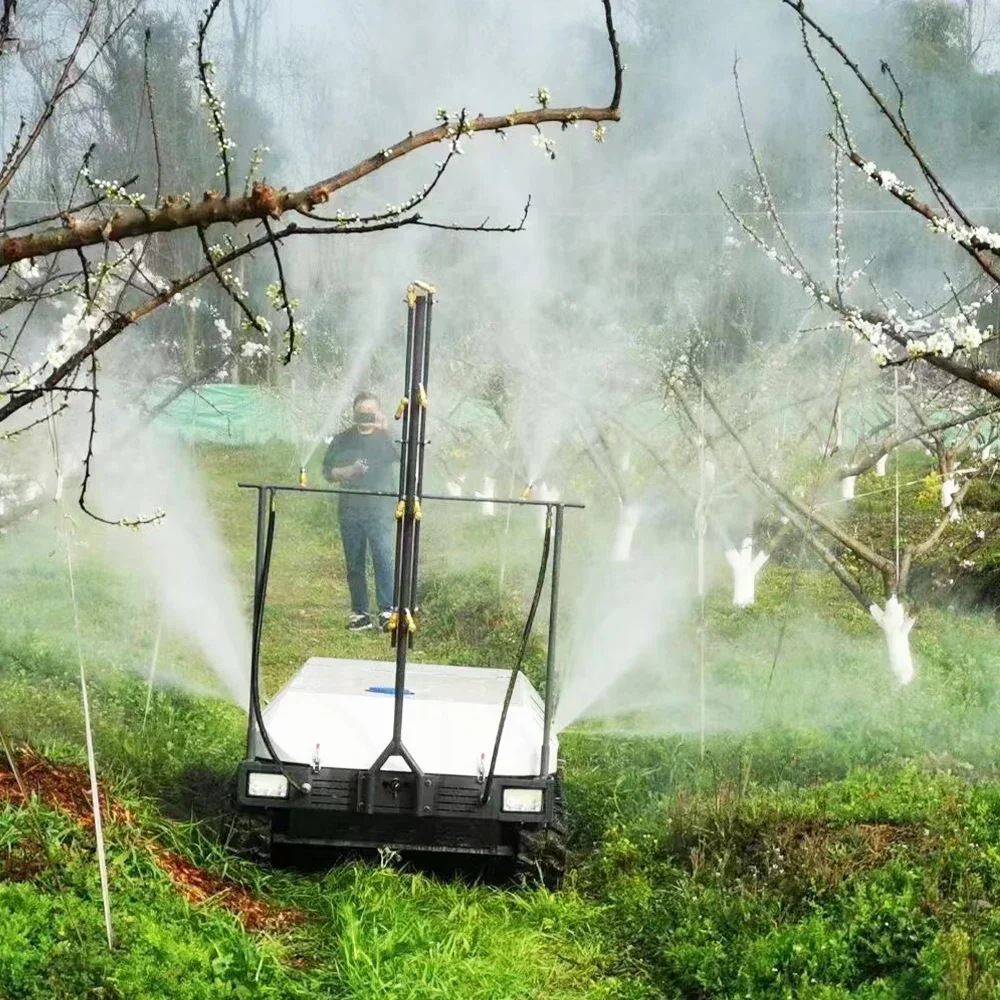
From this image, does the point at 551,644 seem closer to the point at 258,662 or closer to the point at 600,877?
the point at 258,662

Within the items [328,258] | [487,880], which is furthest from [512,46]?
[487,880]

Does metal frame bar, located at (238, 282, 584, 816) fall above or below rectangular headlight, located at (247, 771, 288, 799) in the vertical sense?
above

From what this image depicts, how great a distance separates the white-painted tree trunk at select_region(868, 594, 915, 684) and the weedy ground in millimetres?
269

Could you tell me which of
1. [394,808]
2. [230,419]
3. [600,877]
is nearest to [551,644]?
[394,808]

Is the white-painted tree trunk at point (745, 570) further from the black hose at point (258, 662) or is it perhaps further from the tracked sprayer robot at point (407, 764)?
the black hose at point (258, 662)

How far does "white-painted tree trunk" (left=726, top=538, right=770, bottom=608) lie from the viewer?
1180 cm

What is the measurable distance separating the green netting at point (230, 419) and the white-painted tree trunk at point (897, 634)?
725 centimetres

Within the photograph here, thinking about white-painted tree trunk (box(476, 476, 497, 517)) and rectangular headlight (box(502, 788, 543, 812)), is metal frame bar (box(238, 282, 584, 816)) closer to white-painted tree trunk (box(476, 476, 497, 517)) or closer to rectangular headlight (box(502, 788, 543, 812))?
rectangular headlight (box(502, 788, 543, 812))

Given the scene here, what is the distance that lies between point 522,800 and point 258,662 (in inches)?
48.5

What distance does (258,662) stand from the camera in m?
5.25

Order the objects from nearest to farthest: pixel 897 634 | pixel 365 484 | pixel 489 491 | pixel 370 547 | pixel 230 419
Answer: pixel 897 634 → pixel 365 484 → pixel 370 547 → pixel 489 491 → pixel 230 419

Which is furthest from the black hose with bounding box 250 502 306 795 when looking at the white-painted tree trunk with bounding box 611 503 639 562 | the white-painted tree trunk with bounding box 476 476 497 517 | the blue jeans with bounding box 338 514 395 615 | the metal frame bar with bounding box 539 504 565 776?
the white-painted tree trunk with bounding box 476 476 497 517

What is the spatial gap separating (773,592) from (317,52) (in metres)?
7.97

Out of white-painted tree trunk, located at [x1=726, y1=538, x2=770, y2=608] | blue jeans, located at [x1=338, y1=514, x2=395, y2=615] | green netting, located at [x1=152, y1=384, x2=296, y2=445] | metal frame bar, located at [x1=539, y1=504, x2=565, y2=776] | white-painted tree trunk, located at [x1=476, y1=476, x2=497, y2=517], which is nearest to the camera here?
metal frame bar, located at [x1=539, y1=504, x2=565, y2=776]
